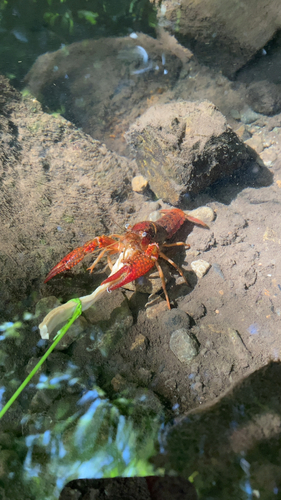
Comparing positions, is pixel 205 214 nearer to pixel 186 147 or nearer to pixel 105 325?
pixel 186 147

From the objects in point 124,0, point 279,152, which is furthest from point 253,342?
point 124,0

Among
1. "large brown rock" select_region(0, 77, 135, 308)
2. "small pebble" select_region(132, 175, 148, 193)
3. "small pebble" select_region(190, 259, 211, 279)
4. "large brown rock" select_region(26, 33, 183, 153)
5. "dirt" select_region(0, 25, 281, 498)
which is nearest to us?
"dirt" select_region(0, 25, 281, 498)

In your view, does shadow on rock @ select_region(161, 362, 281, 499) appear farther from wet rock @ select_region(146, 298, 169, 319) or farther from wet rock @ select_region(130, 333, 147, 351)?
wet rock @ select_region(146, 298, 169, 319)

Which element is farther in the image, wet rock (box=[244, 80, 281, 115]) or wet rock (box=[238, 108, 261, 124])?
wet rock (box=[238, 108, 261, 124])

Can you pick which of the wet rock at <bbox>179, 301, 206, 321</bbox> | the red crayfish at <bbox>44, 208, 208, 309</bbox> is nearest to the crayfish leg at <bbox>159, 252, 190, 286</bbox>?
the red crayfish at <bbox>44, 208, 208, 309</bbox>

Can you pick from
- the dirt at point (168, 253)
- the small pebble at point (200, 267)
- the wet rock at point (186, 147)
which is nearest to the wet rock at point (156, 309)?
the dirt at point (168, 253)

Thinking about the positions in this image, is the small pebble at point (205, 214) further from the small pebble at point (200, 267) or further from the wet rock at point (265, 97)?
the wet rock at point (265, 97)
